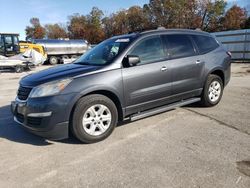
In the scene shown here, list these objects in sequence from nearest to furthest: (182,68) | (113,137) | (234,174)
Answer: (234,174) < (113,137) < (182,68)

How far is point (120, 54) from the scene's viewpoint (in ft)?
15.6

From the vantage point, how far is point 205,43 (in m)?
6.10

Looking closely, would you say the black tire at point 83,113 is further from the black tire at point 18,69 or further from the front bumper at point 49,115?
the black tire at point 18,69

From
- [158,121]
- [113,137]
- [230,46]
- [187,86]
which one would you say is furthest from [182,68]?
[230,46]

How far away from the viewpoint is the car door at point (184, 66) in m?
5.34

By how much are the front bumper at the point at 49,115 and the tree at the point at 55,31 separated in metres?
70.2

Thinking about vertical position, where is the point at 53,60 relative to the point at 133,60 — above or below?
above

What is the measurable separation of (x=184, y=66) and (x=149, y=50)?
0.90m

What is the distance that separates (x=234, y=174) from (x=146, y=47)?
2793mm

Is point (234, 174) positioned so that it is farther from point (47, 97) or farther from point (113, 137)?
point (47, 97)

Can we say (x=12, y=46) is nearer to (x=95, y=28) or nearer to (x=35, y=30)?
(x=95, y=28)

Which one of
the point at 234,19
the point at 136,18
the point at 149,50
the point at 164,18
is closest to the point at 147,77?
the point at 149,50

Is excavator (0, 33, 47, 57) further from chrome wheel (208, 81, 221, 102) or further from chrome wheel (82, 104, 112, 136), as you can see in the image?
chrome wheel (82, 104, 112, 136)

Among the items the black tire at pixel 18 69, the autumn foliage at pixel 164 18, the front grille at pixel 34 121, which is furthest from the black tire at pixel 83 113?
the autumn foliage at pixel 164 18
